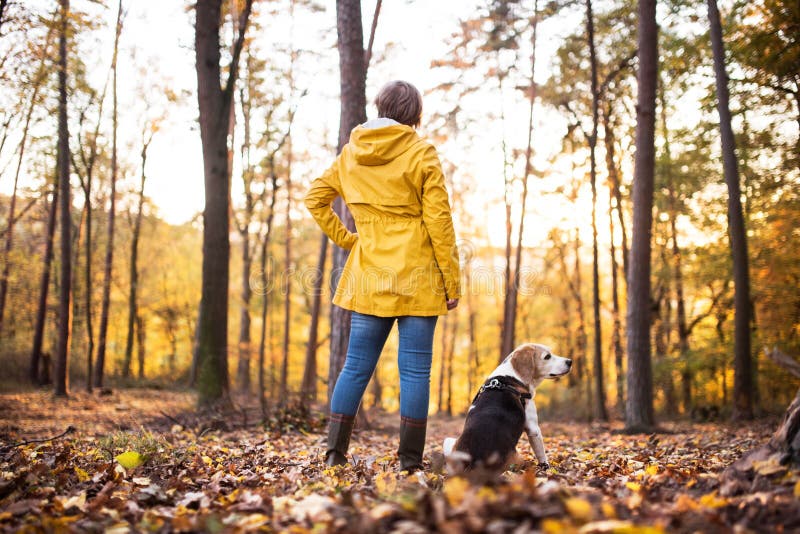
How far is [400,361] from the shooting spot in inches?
156

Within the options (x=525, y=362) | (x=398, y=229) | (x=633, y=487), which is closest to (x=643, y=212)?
(x=525, y=362)

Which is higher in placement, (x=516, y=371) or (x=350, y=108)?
(x=350, y=108)

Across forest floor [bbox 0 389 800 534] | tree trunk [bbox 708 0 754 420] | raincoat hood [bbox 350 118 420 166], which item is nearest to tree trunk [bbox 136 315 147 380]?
tree trunk [bbox 708 0 754 420]

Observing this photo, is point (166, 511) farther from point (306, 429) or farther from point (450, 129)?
point (450, 129)

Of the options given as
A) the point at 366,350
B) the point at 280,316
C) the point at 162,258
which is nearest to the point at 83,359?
the point at 162,258

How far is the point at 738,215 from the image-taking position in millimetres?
9836

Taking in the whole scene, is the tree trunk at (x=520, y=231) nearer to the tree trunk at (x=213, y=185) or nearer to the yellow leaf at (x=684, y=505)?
the tree trunk at (x=213, y=185)

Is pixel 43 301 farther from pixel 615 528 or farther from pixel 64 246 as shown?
pixel 615 528

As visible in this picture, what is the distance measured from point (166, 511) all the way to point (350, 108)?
5.98 metres

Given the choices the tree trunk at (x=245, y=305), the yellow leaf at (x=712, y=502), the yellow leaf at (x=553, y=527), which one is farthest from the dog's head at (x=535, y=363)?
the tree trunk at (x=245, y=305)

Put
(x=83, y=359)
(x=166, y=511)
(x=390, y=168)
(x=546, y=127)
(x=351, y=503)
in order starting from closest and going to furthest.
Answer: (x=351, y=503), (x=166, y=511), (x=390, y=168), (x=546, y=127), (x=83, y=359)

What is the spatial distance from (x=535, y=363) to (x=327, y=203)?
2.15 m

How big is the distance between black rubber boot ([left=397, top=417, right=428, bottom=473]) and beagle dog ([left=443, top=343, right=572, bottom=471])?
0.76 ft

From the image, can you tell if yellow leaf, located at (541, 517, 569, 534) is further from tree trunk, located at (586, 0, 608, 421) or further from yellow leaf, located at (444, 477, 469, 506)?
tree trunk, located at (586, 0, 608, 421)
